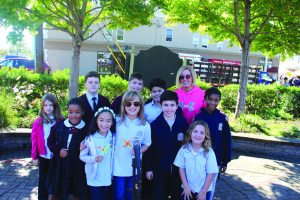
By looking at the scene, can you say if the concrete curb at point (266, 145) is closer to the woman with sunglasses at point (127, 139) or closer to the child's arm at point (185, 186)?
the child's arm at point (185, 186)

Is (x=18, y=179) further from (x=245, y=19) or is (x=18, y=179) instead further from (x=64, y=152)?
(x=245, y=19)

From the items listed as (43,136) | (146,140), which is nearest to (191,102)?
(146,140)

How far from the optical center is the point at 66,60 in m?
28.1

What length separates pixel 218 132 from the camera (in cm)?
346

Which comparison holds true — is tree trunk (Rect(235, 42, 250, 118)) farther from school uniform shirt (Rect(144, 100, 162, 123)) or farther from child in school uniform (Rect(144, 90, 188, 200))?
child in school uniform (Rect(144, 90, 188, 200))

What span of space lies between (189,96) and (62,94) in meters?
5.43

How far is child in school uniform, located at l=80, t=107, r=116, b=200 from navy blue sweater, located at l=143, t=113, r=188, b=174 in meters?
0.44

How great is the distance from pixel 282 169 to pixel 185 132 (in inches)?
130

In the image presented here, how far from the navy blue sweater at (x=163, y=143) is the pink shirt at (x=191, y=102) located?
0.37m

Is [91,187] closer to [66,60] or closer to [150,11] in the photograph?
[150,11]

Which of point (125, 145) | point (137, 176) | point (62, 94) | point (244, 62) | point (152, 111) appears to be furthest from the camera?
point (62, 94)

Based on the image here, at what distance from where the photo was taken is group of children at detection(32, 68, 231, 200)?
3051 mm

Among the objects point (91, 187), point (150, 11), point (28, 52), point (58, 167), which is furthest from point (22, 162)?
point (28, 52)

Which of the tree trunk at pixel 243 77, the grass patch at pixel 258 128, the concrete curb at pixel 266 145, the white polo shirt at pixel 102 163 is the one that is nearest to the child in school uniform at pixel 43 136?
the white polo shirt at pixel 102 163
